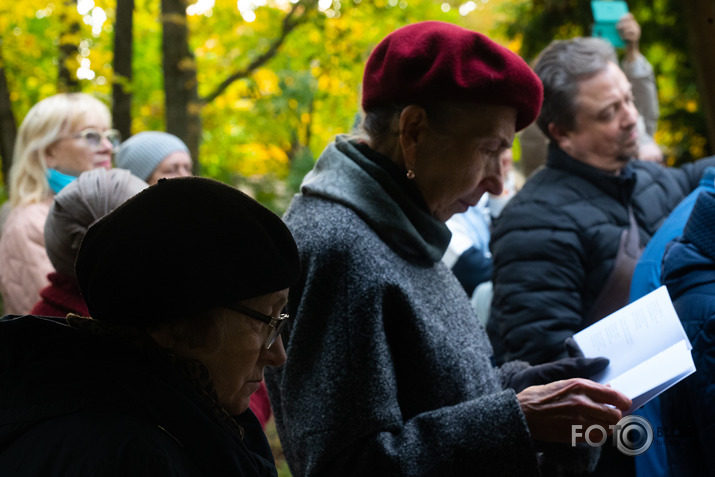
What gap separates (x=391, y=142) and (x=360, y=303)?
50 centimetres

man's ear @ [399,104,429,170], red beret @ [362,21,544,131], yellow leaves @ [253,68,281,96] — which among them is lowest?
yellow leaves @ [253,68,281,96]

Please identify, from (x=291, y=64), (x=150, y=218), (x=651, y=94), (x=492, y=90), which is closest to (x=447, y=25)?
(x=492, y=90)

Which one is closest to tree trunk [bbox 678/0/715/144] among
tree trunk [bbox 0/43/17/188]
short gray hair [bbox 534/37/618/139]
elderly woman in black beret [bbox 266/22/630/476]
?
short gray hair [bbox 534/37/618/139]

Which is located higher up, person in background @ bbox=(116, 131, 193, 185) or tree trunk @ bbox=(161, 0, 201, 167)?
person in background @ bbox=(116, 131, 193, 185)

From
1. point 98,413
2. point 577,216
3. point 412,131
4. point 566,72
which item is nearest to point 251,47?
point 566,72

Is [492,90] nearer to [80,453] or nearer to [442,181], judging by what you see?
[442,181]

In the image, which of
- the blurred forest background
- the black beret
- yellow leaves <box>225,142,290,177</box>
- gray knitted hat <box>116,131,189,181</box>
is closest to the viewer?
the black beret

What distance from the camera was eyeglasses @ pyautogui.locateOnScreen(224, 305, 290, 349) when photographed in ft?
4.91

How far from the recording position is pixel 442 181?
212 cm

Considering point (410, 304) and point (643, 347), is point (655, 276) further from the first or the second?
point (410, 304)

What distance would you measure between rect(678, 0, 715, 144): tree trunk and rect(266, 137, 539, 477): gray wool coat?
13.0ft

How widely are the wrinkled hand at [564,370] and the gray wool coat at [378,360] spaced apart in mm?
220

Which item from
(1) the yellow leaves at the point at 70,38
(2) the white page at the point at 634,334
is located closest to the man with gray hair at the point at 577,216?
(2) the white page at the point at 634,334

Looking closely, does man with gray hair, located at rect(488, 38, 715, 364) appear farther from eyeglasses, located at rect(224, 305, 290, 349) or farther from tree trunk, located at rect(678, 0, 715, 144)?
tree trunk, located at rect(678, 0, 715, 144)
